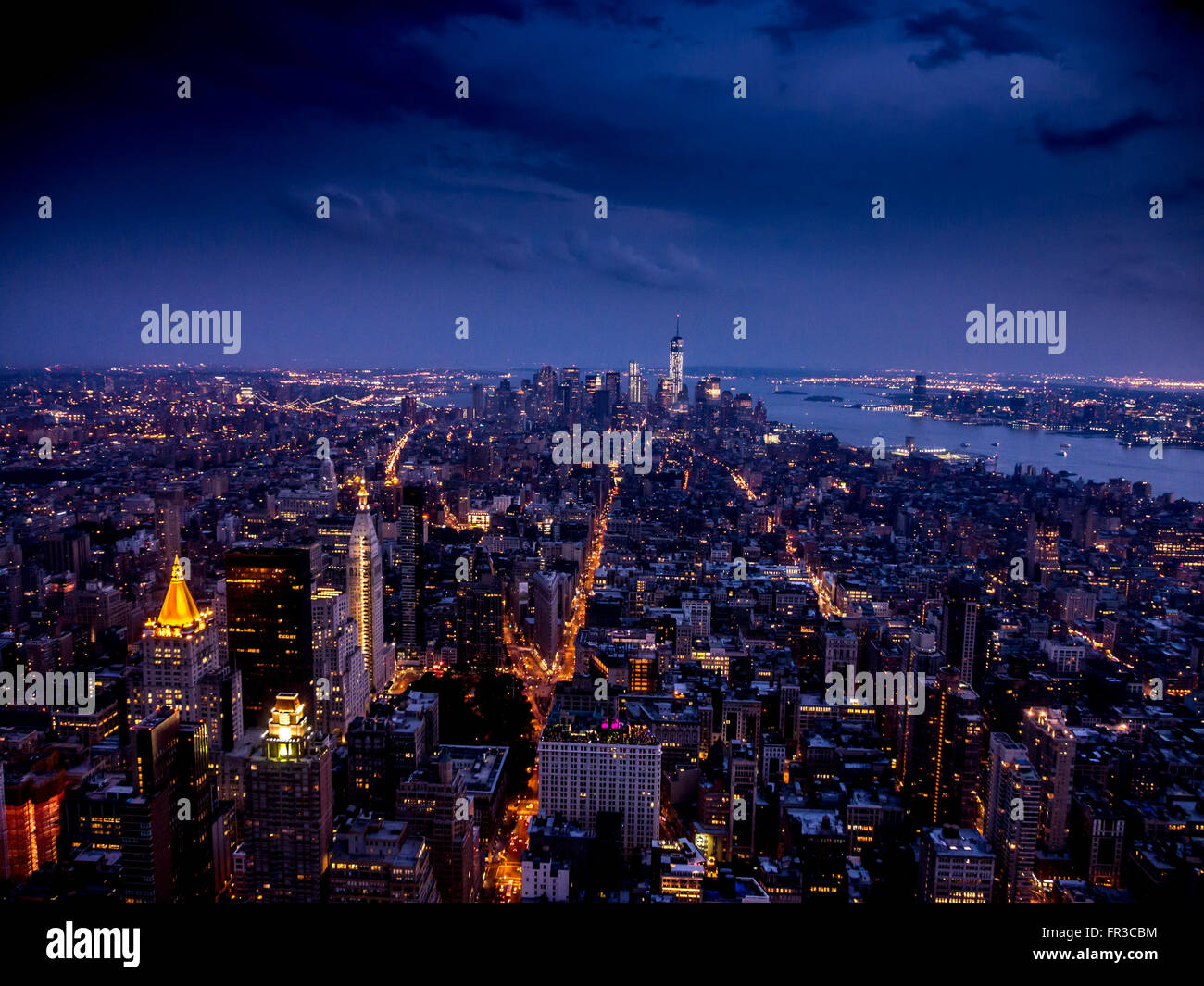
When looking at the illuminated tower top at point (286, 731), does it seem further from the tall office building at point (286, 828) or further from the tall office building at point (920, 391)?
the tall office building at point (920, 391)

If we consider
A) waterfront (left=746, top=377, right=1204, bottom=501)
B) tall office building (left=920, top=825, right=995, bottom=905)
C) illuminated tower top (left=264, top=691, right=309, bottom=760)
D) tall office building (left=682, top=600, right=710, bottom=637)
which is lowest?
tall office building (left=920, top=825, right=995, bottom=905)

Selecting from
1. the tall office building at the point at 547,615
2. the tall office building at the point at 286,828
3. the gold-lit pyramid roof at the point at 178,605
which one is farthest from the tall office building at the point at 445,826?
the tall office building at the point at 547,615

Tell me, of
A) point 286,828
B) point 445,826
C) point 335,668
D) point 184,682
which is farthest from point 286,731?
point 335,668

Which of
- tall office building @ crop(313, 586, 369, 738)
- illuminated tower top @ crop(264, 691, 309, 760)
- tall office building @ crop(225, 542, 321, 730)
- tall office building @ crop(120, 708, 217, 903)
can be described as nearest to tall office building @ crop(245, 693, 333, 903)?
illuminated tower top @ crop(264, 691, 309, 760)

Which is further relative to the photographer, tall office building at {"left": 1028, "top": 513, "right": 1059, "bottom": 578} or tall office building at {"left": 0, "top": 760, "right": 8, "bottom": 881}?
tall office building at {"left": 1028, "top": 513, "right": 1059, "bottom": 578}

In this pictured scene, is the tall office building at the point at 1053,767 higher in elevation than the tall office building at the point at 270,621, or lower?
lower

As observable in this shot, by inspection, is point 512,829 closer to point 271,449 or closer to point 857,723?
point 857,723

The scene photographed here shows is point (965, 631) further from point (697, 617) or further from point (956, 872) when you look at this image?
point (956, 872)

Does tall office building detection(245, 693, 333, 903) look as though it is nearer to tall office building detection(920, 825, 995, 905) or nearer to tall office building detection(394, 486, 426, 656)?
tall office building detection(920, 825, 995, 905)
